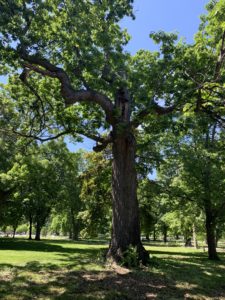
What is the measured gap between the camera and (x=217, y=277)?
9.98m

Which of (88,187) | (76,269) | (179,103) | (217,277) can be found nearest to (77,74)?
(179,103)

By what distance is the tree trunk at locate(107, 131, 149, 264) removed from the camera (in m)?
Answer: 10.6

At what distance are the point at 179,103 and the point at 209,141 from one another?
9.69 metres

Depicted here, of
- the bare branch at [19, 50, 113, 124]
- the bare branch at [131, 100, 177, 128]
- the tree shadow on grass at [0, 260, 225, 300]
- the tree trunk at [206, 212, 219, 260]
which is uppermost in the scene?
the bare branch at [19, 50, 113, 124]

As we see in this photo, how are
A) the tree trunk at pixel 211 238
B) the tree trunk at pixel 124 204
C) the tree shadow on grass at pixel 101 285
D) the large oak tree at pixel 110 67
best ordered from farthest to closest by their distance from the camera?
the tree trunk at pixel 211 238
the tree trunk at pixel 124 204
the large oak tree at pixel 110 67
the tree shadow on grass at pixel 101 285

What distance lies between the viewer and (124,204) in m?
11.1

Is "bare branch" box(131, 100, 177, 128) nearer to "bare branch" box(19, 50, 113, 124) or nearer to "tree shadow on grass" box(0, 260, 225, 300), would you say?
"bare branch" box(19, 50, 113, 124)

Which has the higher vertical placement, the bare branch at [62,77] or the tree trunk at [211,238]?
the bare branch at [62,77]

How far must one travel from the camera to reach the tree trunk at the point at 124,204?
10641 millimetres

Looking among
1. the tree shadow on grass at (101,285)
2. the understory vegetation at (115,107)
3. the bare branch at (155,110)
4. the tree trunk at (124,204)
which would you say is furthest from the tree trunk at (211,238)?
the bare branch at (155,110)

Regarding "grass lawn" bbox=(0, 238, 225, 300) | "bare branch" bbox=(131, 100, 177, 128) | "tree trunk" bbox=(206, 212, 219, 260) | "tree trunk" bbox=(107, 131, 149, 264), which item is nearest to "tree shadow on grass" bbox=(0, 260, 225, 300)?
"grass lawn" bbox=(0, 238, 225, 300)

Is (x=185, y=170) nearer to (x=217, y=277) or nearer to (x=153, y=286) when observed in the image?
(x=217, y=277)

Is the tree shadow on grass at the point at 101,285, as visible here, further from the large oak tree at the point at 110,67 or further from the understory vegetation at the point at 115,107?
the large oak tree at the point at 110,67

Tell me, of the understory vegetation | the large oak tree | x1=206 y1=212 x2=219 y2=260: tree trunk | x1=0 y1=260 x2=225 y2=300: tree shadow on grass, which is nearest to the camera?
x1=0 y1=260 x2=225 y2=300: tree shadow on grass
